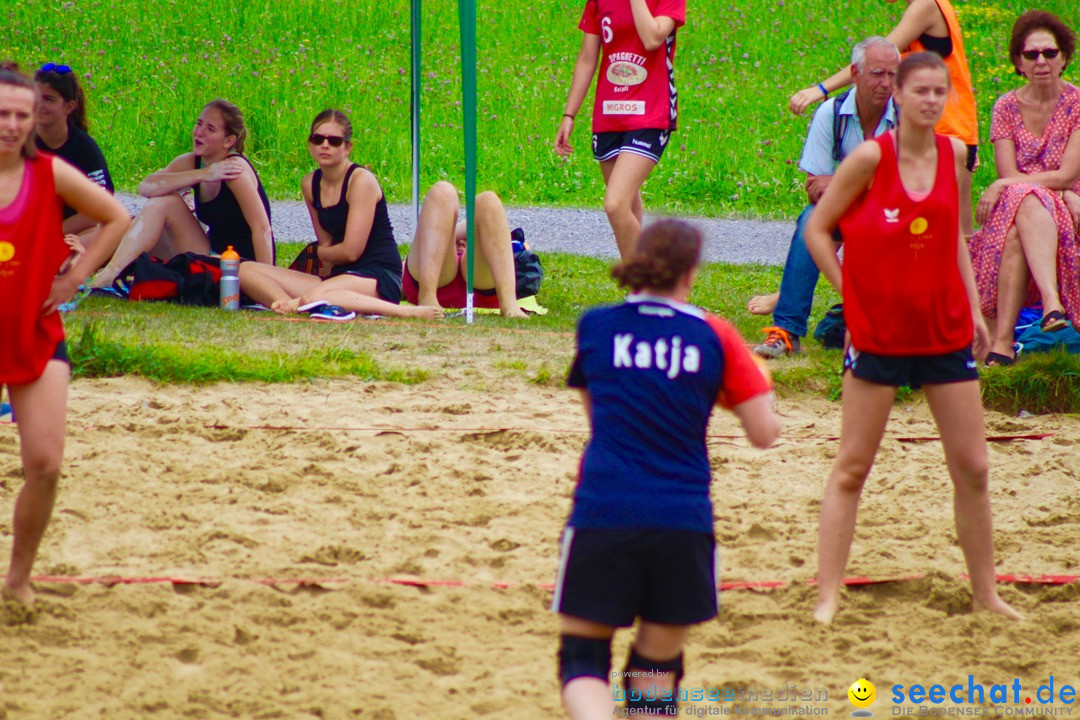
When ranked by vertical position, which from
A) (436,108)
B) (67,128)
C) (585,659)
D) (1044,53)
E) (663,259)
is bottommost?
(585,659)

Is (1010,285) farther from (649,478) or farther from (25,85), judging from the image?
(25,85)

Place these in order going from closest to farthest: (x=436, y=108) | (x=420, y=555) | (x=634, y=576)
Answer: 1. (x=634, y=576)
2. (x=420, y=555)
3. (x=436, y=108)

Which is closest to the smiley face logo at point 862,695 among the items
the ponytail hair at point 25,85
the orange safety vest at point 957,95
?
the ponytail hair at point 25,85

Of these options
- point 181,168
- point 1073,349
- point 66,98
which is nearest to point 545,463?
point 1073,349

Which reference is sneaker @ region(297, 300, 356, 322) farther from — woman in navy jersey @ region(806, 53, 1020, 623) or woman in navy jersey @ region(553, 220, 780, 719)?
woman in navy jersey @ region(553, 220, 780, 719)

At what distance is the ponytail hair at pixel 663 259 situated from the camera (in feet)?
9.14

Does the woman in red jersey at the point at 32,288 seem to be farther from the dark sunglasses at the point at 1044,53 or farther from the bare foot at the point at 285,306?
the dark sunglasses at the point at 1044,53

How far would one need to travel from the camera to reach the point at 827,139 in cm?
662

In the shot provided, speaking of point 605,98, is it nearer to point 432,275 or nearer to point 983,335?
point 432,275

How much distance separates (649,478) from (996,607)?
5.91 ft

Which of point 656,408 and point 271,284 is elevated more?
point 656,408

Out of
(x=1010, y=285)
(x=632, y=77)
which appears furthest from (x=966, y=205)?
(x=632, y=77)

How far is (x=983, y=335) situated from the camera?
4012 millimetres

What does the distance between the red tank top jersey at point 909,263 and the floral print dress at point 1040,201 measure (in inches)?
127
